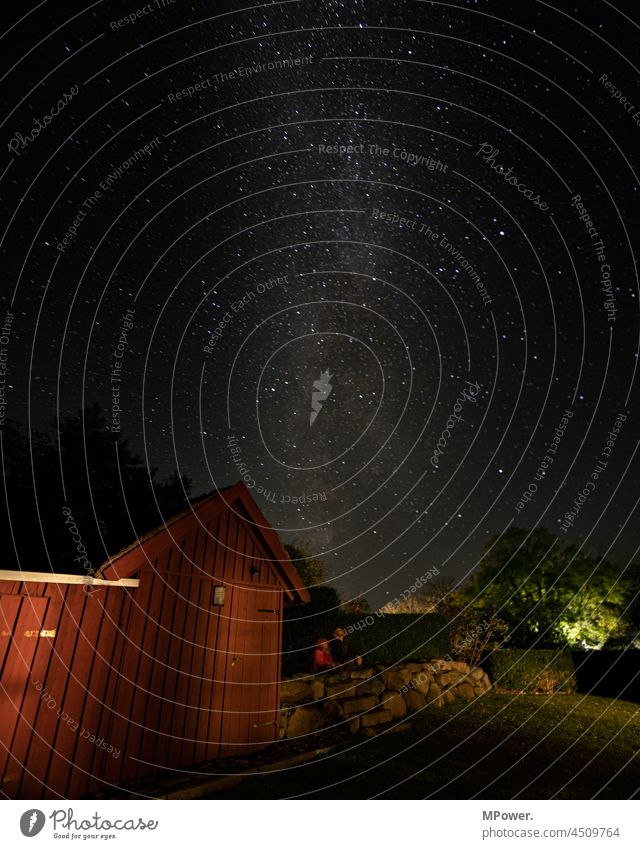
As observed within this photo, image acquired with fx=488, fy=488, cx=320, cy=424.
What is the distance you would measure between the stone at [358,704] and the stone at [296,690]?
36.3 inches

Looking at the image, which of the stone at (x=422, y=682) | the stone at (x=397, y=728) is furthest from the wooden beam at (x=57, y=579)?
the stone at (x=422, y=682)

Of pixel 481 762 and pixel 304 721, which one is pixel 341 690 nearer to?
pixel 304 721

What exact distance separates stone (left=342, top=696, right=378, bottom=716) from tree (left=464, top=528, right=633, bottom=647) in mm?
14385

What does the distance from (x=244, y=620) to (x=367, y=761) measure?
372 cm

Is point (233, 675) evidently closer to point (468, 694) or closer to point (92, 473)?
point (468, 694)

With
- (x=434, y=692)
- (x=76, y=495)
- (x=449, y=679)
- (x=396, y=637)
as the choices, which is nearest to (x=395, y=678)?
(x=434, y=692)

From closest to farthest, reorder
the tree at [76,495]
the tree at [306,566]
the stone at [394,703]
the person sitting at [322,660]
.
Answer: the tree at [76,495] < the stone at [394,703] < the person sitting at [322,660] < the tree at [306,566]

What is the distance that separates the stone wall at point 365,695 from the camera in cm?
1177

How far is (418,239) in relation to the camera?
11484 mm

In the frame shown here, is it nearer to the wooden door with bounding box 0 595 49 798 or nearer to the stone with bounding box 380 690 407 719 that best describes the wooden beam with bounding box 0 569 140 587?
the wooden door with bounding box 0 595 49 798

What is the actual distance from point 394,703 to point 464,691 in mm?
4312

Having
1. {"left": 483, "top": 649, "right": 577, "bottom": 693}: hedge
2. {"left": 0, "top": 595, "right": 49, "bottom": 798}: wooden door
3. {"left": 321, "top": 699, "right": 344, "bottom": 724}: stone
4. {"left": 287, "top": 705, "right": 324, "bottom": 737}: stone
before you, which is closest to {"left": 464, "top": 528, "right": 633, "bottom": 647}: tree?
{"left": 483, "top": 649, "right": 577, "bottom": 693}: hedge

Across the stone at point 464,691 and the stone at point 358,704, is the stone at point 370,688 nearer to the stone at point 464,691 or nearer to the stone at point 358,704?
the stone at point 358,704
